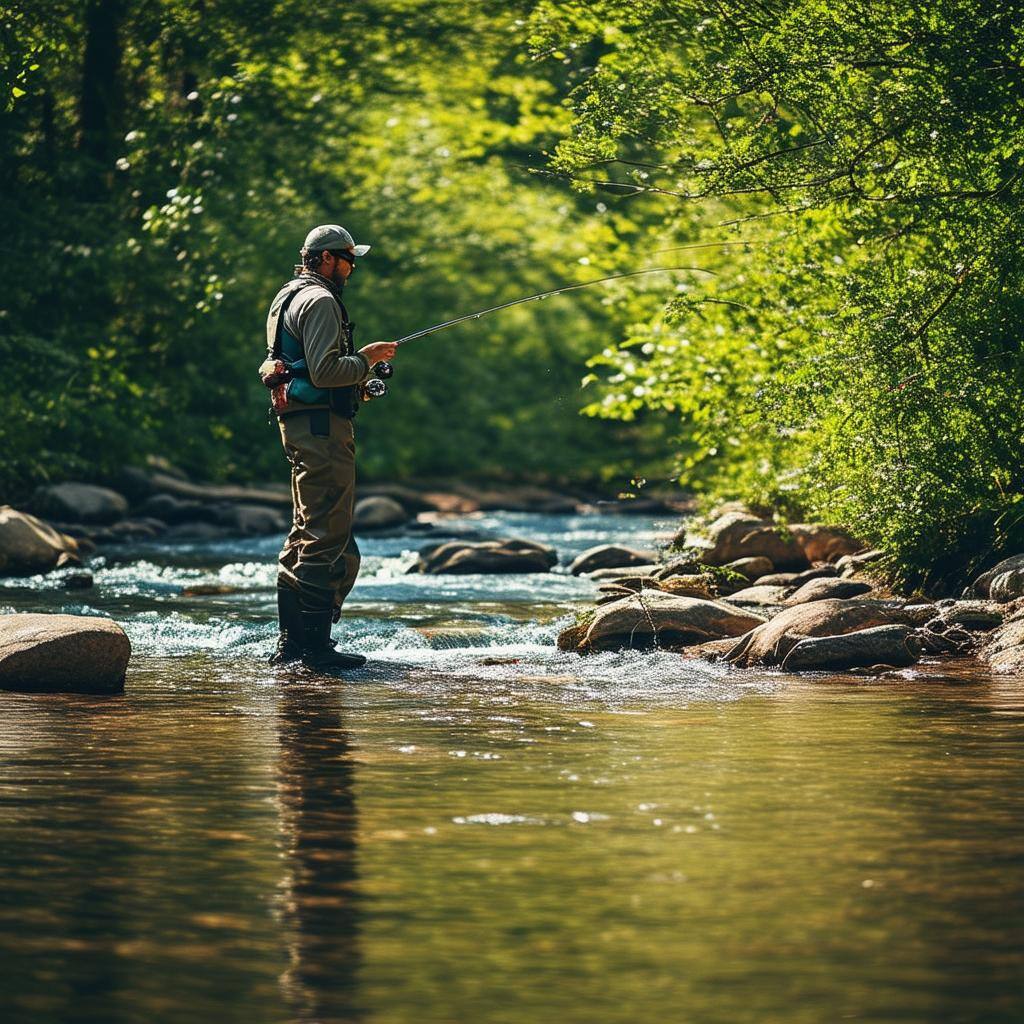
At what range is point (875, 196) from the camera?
1121 cm

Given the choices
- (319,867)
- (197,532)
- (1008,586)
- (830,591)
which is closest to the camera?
(319,867)

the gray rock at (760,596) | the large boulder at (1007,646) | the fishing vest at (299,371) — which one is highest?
the fishing vest at (299,371)

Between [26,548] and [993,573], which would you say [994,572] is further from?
[26,548]

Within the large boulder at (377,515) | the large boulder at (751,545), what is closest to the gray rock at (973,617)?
the large boulder at (751,545)

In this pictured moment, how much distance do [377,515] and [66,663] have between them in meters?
13.5

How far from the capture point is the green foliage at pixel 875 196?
10.3m

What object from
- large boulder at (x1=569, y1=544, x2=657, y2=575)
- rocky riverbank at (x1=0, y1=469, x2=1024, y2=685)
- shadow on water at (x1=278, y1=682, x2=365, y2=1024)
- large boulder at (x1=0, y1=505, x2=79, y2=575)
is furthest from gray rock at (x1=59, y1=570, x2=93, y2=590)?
shadow on water at (x1=278, y1=682, x2=365, y2=1024)

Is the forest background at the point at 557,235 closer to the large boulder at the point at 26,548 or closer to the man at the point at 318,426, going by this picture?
the man at the point at 318,426

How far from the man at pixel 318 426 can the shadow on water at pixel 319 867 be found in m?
1.52

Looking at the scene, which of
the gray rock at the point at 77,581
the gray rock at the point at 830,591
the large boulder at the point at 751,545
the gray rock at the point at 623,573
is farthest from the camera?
the gray rock at the point at 77,581

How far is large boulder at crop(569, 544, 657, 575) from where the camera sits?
16266 mm

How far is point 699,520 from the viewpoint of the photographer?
16.1m

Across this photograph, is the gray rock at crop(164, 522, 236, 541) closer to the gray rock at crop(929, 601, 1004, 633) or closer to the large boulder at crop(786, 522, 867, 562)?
the large boulder at crop(786, 522, 867, 562)

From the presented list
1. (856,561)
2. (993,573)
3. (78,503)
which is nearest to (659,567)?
(856,561)
